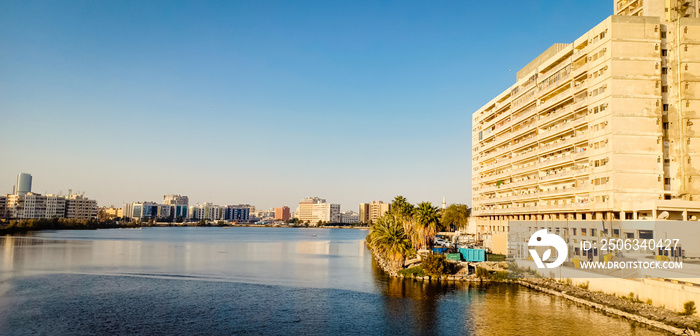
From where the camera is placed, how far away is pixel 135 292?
6769 cm

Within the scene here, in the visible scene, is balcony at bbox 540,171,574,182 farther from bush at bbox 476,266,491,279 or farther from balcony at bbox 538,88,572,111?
bush at bbox 476,266,491,279

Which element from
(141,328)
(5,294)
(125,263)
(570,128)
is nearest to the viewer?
(141,328)

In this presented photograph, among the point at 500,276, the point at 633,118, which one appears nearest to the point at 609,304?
the point at 500,276

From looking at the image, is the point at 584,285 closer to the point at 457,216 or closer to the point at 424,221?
the point at 424,221

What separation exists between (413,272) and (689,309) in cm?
4374

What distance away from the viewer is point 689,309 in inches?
1732

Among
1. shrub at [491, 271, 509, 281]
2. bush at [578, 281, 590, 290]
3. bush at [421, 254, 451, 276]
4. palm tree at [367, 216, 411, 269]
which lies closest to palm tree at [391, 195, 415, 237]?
palm tree at [367, 216, 411, 269]

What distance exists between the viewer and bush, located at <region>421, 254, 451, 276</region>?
79188 mm

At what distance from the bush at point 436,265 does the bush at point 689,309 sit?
38329mm

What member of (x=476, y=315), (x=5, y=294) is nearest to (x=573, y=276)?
(x=476, y=315)

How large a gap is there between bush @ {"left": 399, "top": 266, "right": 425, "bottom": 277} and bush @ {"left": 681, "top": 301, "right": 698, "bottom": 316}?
4093 cm

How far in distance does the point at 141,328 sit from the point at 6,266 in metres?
67.5

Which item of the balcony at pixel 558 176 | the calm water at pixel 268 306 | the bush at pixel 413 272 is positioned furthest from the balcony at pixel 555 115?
the bush at pixel 413 272

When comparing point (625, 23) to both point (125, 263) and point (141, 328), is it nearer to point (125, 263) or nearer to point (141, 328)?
point (141, 328)
